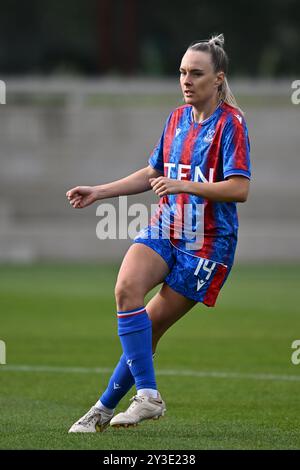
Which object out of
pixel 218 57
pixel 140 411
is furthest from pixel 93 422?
pixel 218 57

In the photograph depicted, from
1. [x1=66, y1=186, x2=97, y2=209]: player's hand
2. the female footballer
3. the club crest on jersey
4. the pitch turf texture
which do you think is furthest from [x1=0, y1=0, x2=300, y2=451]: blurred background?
the club crest on jersey

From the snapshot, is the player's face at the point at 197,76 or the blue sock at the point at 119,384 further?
the blue sock at the point at 119,384

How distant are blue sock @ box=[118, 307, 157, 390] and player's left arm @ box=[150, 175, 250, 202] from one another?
74 centimetres

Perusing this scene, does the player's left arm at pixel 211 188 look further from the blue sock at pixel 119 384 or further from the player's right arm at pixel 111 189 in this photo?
the blue sock at pixel 119 384

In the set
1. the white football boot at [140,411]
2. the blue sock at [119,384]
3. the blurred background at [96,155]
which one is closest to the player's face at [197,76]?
the blue sock at [119,384]

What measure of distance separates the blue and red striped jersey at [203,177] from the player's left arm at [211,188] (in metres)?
0.10

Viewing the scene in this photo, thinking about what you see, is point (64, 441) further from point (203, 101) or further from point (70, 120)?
point (70, 120)

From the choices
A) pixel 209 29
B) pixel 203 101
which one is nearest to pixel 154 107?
pixel 209 29

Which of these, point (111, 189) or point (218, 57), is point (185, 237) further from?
point (218, 57)

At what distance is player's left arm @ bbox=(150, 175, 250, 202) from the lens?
21.1 feet

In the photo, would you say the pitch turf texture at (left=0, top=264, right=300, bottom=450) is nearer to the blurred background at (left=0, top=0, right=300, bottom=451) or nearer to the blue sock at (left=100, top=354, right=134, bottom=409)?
the blurred background at (left=0, top=0, right=300, bottom=451)

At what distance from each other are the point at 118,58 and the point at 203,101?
26773 mm

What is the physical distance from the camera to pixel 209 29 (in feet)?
111

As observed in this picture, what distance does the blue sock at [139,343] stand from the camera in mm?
6746
